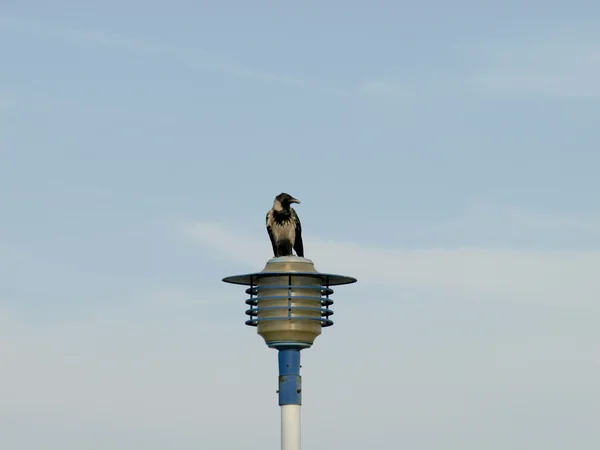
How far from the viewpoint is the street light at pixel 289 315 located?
196500mm

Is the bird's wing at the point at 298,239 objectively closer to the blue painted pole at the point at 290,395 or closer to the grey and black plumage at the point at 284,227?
the grey and black plumage at the point at 284,227

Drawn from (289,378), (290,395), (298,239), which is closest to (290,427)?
(290,395)

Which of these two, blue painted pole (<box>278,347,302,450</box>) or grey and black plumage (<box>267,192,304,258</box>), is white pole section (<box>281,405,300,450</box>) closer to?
blue painted pole (<box>278,347,302,450</box>)

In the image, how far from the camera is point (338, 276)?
7776 inches

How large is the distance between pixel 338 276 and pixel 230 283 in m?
5.59

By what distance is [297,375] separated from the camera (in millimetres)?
197250

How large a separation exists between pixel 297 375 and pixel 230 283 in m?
5.89

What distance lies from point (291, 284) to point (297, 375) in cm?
467

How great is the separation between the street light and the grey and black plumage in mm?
814

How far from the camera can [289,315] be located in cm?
19650

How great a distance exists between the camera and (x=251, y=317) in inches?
7785

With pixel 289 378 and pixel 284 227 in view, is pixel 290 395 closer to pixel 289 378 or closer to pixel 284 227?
pixel 289 378

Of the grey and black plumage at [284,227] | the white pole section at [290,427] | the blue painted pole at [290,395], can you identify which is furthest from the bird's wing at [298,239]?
the white pole section at [290,427]

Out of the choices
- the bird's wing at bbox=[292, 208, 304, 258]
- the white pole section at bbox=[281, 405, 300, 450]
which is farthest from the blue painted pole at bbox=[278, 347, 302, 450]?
the bird's wing at bbox=[292, 208, 304, 258]
